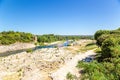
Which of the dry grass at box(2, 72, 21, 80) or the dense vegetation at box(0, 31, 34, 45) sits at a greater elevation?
the dense vegetation at box(0, 31, 34, 45)

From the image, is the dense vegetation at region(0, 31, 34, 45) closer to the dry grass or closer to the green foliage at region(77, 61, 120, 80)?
the dry grass

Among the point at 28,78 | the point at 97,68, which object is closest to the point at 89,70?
the point at 97,68

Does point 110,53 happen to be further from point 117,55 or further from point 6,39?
point 6,39

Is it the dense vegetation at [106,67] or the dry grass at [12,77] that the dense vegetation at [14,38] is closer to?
the dry grass at [12,77]

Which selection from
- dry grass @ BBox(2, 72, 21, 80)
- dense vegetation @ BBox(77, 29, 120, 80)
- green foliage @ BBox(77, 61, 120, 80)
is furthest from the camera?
dry grass @ BBox(2, 72, 21, 80)

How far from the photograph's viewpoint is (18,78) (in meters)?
24.8

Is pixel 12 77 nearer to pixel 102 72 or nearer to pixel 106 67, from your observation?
pixel 102 72

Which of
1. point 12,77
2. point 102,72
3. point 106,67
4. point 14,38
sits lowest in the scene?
point 12,77

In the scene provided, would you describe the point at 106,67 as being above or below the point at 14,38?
below

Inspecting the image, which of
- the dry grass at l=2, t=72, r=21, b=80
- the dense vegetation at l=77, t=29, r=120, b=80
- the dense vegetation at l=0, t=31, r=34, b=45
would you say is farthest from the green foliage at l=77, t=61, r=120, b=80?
the dense vegetation at l=0, t=31, r=34, b=45

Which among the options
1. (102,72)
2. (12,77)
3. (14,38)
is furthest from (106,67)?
(14,38)

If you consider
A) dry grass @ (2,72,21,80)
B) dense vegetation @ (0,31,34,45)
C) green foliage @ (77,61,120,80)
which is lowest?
dry grass @ (2,72,21,80)

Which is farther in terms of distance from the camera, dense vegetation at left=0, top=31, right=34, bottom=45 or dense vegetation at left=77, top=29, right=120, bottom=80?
dense vegetation at left=0, top=31, right=34, bottom=45

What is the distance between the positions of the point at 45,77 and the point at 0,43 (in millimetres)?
63606
